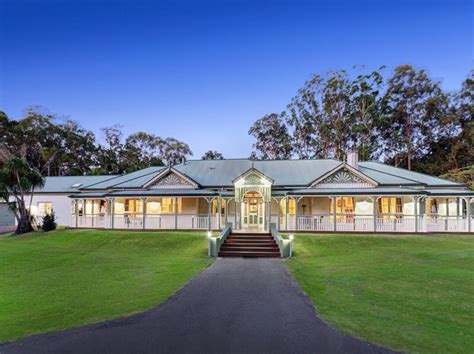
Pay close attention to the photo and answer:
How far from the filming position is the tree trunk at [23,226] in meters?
25.4

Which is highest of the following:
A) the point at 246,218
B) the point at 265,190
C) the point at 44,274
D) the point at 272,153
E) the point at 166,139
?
the point at 166,139

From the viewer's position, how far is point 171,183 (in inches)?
998

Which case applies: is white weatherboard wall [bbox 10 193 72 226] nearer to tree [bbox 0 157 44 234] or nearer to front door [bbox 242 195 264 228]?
tree [bbox 0 157 44 234]

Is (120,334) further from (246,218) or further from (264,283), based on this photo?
(246,218)

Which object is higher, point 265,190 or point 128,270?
point 265,190

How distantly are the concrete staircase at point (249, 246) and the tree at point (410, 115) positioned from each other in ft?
124

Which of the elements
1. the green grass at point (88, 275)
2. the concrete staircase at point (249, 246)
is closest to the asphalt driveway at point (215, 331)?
the green grass at point (88, 275)

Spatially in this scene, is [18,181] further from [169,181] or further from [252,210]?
[252,210]

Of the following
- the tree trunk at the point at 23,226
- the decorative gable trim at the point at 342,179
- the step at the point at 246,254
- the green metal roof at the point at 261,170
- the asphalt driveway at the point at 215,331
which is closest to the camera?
the asphalt driveway at the point at 215,331

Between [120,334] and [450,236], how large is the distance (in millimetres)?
21819

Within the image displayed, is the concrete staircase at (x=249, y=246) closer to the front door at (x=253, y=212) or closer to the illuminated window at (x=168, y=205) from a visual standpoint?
the front door at (x=253, y=212)

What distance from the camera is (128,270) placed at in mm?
12969

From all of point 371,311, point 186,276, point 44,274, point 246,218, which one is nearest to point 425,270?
point 371,311

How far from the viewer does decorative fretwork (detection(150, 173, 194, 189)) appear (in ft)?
82.6
